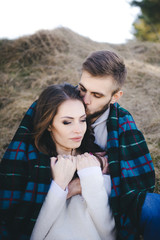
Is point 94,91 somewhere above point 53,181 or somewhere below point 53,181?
above

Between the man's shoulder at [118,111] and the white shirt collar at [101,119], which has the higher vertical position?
the man's shoulder at [118,111]

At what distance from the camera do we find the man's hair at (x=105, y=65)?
263 cm

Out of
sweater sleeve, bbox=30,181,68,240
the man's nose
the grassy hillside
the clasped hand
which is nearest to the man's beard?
the man's nose

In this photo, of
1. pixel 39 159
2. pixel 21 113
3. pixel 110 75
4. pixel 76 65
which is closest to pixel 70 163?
pixel 39 159

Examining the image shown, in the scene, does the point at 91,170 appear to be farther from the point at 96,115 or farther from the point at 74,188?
the point at 96,115

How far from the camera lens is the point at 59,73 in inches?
259

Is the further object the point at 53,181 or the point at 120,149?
the point at 120,149

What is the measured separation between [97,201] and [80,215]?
21 cm

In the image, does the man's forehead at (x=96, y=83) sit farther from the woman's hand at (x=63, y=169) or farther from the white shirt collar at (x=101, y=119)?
the woman's hand at (x=63, y=169)

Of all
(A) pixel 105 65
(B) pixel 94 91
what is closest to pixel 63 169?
(B) pixel 94 91

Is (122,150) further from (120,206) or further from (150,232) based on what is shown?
(150,232)

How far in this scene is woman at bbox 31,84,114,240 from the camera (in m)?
1.85

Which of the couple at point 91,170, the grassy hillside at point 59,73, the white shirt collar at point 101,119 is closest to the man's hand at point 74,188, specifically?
the couple at point 91,170

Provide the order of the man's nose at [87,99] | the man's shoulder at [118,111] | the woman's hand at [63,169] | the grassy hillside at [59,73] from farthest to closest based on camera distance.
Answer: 1. the grassy hillside at [59,73]
2. the man's shoulder at [118,111]
3. the man's nose at [87,99]
4. the woman's hand at [63,169]
